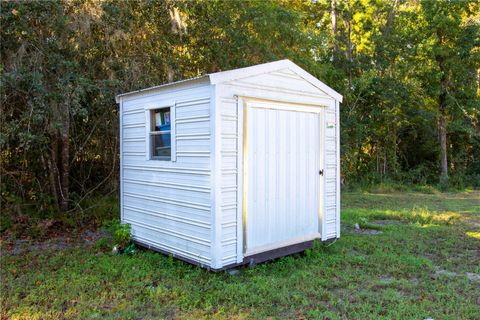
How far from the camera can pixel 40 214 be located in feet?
21.3

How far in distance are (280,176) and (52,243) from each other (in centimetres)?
334

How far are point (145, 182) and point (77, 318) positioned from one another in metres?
2.09

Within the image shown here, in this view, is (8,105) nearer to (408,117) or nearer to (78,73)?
(78,73)

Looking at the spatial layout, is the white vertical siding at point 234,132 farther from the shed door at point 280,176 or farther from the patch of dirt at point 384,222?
the patch of dirt at point 384,222

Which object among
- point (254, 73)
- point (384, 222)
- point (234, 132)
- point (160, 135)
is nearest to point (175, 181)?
point (160, 135)

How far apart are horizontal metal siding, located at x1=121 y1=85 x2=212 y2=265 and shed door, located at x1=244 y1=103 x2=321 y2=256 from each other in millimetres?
466

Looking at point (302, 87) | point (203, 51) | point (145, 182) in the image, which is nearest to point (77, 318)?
point (145, 182)

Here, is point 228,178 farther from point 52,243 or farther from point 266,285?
point 52,243

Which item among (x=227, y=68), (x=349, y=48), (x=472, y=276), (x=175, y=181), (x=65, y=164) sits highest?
(x=349, y=48)

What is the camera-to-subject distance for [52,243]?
214 inches

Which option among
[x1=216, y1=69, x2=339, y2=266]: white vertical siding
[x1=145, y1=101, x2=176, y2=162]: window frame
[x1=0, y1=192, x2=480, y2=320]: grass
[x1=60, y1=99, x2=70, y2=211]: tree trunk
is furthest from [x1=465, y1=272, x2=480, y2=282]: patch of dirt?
[x1=60, y1=99, x2=70, y2=211]: tree trunk

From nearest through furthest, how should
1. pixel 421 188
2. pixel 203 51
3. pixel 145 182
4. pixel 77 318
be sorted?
pixel 77 318, pixel 145 182, pixel 203 51, pixel 421 188

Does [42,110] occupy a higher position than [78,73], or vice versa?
[78,73]

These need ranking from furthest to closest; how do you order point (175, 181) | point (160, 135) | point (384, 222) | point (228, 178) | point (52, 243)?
point (384, 222) < point (52, 243) < point (160, 135) < point (175, 181) < point (228, 178)
